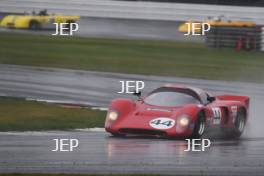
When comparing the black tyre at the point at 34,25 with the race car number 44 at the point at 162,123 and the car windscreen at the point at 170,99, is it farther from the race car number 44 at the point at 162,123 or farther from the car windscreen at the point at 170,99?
the race car number 44 at the point at 162,123

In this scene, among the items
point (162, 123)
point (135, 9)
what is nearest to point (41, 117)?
point (162, 123)

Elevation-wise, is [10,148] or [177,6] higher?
[177,6]

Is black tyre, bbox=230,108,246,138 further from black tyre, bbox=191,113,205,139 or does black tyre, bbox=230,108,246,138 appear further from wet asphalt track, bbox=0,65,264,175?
black tyre, bbox=191,113,205,139

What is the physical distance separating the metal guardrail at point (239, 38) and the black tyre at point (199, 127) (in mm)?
5843

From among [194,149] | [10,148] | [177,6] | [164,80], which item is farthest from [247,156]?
[164,80]

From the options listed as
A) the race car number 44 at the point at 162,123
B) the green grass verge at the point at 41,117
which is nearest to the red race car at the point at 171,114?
the race car number 44 at the point at 162,123

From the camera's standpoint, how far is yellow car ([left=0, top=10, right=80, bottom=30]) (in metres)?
16.8

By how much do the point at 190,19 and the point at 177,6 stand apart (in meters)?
0.75

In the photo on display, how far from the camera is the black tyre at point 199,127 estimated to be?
47.3ft

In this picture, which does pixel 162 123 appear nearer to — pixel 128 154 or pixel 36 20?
pixel 128 154

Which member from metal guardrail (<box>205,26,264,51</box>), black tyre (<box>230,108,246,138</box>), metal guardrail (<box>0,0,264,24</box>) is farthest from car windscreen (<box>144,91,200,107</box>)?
metal guardrail (<box>205,26,264,51</box>)

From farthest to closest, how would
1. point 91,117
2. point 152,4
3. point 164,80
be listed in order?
point 164,80 → point 152,4 → point 91,117

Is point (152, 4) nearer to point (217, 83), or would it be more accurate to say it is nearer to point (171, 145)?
point (217, 83)

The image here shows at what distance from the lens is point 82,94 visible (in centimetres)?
1842
